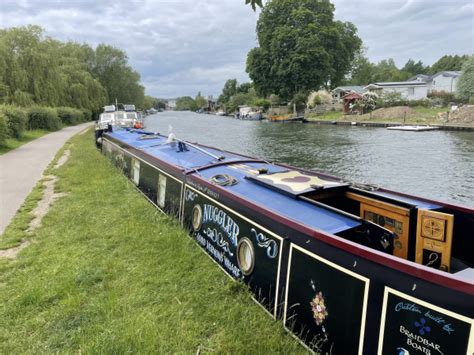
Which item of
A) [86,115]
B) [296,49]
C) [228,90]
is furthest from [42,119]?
[228,90]

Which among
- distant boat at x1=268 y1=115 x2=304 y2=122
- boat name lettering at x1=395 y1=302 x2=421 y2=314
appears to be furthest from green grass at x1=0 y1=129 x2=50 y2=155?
distant boat at x1=268 y1=115 x2=304 y2=122

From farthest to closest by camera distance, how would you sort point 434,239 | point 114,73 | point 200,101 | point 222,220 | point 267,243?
point 200,101, point 114,73, point 222,220, point 267,243, point 434,239

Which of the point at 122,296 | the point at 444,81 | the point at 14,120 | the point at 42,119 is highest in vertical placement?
the point at 444,81

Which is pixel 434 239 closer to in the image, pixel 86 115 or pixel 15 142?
pixel 15 142

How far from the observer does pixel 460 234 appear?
11.6ft

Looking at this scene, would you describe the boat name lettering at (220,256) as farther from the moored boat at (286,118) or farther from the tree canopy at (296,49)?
the tree canopy at (296,49)

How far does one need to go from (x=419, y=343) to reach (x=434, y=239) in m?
1.28

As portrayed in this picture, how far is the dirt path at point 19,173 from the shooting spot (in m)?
7.18

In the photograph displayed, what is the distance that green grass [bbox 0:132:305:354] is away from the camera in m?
3.13

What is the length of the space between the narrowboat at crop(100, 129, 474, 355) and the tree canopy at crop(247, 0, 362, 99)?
48.3 metres

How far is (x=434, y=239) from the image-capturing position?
3.18 meters

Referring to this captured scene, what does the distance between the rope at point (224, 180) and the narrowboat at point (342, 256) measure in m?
0.01

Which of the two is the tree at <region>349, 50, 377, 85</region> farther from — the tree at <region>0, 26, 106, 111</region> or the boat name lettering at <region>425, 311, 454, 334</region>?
the boat name lettering at <region>425, 311, 454, 334</region>

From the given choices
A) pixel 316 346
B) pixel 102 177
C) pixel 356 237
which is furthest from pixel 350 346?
pixel 102 177
